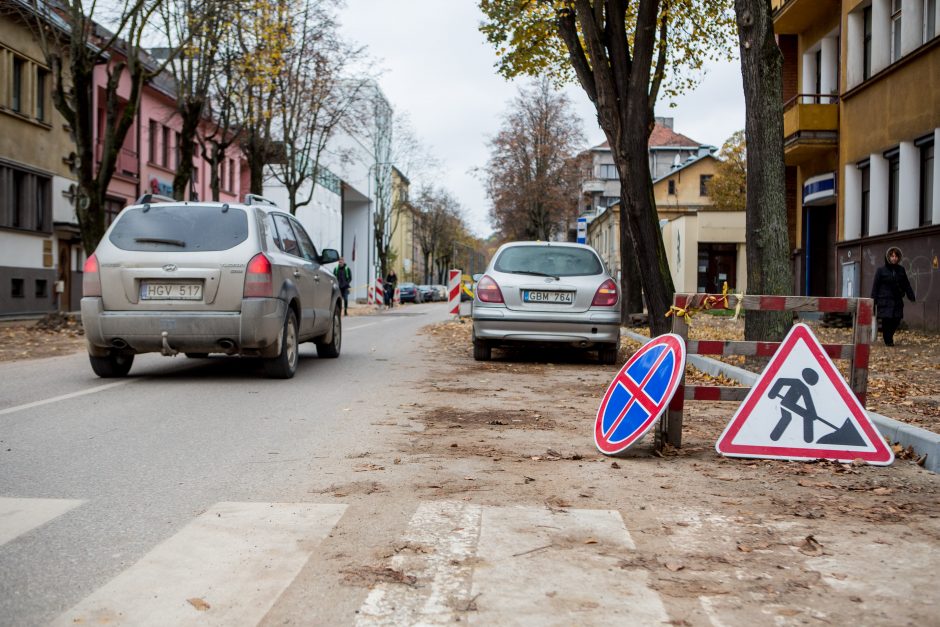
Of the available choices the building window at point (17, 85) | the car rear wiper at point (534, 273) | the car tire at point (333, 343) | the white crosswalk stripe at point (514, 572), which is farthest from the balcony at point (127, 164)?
the white crosswalk stripe at point (514, 572)

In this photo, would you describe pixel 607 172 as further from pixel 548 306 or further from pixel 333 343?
pixel 548 306

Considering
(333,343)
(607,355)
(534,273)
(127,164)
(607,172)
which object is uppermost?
(607,172)

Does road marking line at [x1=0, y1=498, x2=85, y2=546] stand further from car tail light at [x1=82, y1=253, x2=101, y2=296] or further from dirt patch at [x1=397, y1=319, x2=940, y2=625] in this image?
car tail light at [x1=82, y1=253, x2=101, y2=296]

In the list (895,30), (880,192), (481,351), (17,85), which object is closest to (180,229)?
(481,351)

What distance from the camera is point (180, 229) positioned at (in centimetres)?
999

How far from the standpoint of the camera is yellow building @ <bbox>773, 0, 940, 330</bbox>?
62.3 feet

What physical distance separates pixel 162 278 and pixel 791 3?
20004 millimetres

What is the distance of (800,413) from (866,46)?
762 inches

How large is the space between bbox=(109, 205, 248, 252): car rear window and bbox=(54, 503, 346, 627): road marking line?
5.64m

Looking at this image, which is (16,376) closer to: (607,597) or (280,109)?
(607,597)

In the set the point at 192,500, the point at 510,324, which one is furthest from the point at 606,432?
the point at 510,324

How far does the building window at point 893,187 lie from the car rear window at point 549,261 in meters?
11.0

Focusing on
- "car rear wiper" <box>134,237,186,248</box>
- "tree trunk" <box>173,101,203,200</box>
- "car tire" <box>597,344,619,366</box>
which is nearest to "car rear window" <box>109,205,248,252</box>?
"car rear wiper" <box>134,237,186,248</box>

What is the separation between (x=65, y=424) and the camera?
23.9 ft
